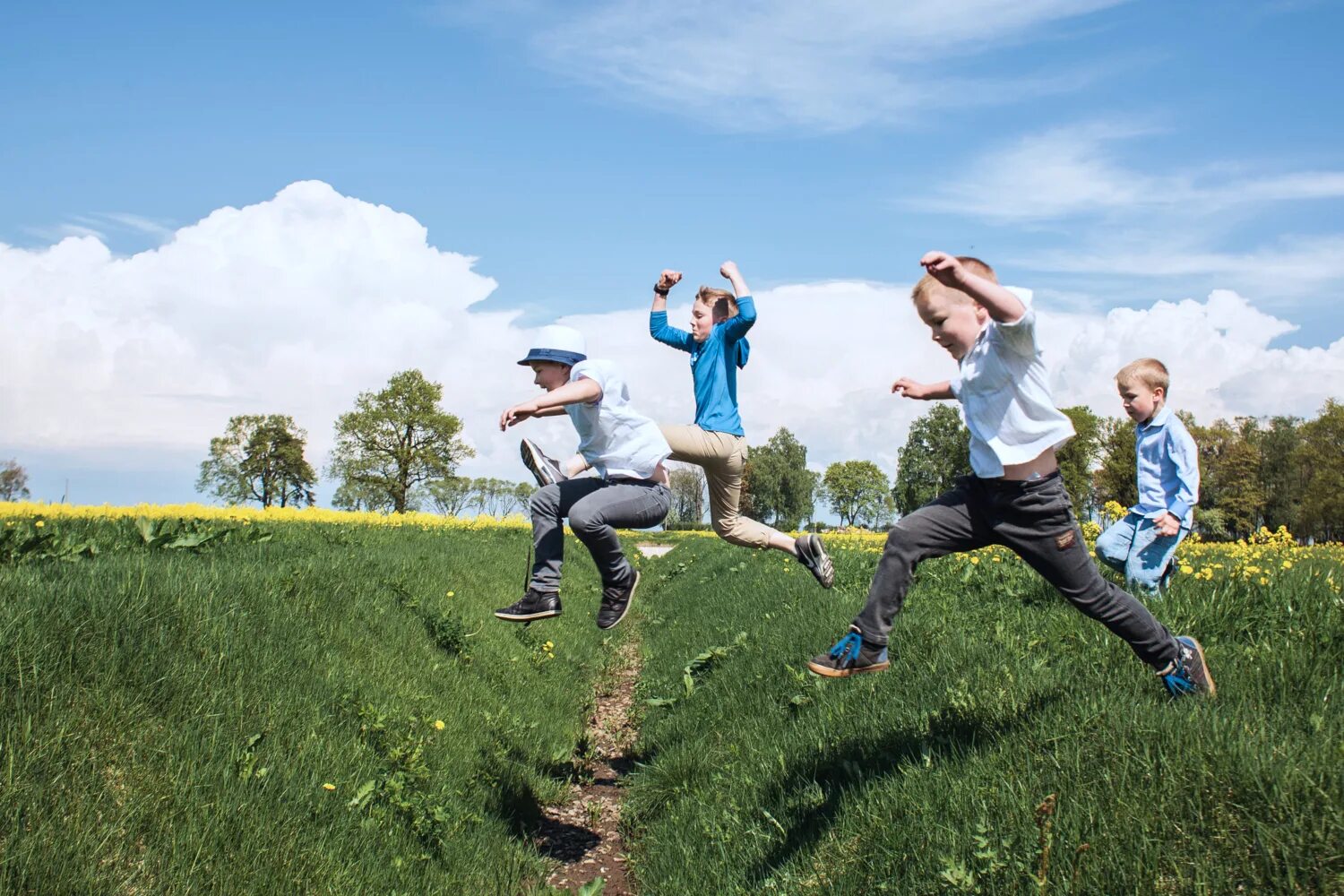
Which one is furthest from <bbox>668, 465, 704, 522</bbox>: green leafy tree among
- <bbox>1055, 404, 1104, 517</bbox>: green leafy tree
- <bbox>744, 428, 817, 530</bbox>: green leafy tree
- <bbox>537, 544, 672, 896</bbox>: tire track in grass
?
<bbox>537, 544, 672, 896</bbox>: tire track in grass

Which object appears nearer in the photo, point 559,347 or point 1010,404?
point 1010,404

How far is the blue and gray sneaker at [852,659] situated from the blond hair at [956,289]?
5.14 ft

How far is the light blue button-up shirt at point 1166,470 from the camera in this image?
7246 mm

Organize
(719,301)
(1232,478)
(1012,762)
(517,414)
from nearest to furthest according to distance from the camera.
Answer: (1012,762)
(517,414)
(719,301)
(1232,478)

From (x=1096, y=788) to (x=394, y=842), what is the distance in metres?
3.48

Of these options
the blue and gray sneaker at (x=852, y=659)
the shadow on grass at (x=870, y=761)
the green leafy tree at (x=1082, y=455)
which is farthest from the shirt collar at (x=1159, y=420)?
the green leafy tree at (x=1082, y=455)

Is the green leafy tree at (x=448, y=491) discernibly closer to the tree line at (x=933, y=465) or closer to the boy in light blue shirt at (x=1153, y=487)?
the tree line at (x=933, y=465)

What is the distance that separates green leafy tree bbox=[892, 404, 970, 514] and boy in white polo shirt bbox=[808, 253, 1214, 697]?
88190 millimetres

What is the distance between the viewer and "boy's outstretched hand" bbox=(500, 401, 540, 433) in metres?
5.58

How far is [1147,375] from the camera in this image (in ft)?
25.0

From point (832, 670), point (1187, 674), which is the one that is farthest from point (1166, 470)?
point (832, 670)

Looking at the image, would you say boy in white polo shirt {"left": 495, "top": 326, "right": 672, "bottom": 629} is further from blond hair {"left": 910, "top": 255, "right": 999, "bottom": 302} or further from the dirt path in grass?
blond hair {"left": 910, "top": 255, "right": 999, "bottom": 302}

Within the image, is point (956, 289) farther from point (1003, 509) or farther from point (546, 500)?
point (546, 500)

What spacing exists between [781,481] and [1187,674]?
11774cm
